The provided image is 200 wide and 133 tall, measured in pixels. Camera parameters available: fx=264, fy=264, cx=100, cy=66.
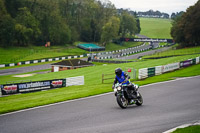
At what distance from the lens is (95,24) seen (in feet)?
397

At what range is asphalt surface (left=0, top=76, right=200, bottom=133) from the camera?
1016 centimetres

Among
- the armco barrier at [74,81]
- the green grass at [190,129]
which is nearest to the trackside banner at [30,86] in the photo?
the armco barrier at [74,81]

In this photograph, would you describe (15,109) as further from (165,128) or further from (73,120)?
(165,128)

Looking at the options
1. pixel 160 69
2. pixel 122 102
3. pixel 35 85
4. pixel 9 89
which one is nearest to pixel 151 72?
pixel 160 69

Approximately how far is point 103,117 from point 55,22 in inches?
3545

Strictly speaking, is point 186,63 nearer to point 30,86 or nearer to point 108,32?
point 30,86

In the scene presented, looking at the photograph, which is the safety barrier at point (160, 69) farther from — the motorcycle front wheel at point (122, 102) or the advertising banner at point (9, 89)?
the motorcycle front wheel at point (122, 102)

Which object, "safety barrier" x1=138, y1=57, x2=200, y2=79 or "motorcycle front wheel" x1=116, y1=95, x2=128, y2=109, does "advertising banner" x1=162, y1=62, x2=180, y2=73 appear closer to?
"safety barrier" x1=138, y1=57, x2=200, y2=79

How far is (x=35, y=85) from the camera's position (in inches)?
1132

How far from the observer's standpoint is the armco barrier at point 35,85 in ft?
87.8

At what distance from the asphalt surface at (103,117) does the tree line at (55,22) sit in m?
70.0

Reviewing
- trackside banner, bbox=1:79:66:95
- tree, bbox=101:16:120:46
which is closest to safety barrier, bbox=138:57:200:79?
trackside banner, bbox=1:79:66:95

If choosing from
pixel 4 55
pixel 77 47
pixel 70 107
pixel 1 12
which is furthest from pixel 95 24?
pixel 70 107

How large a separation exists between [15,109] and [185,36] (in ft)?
246
